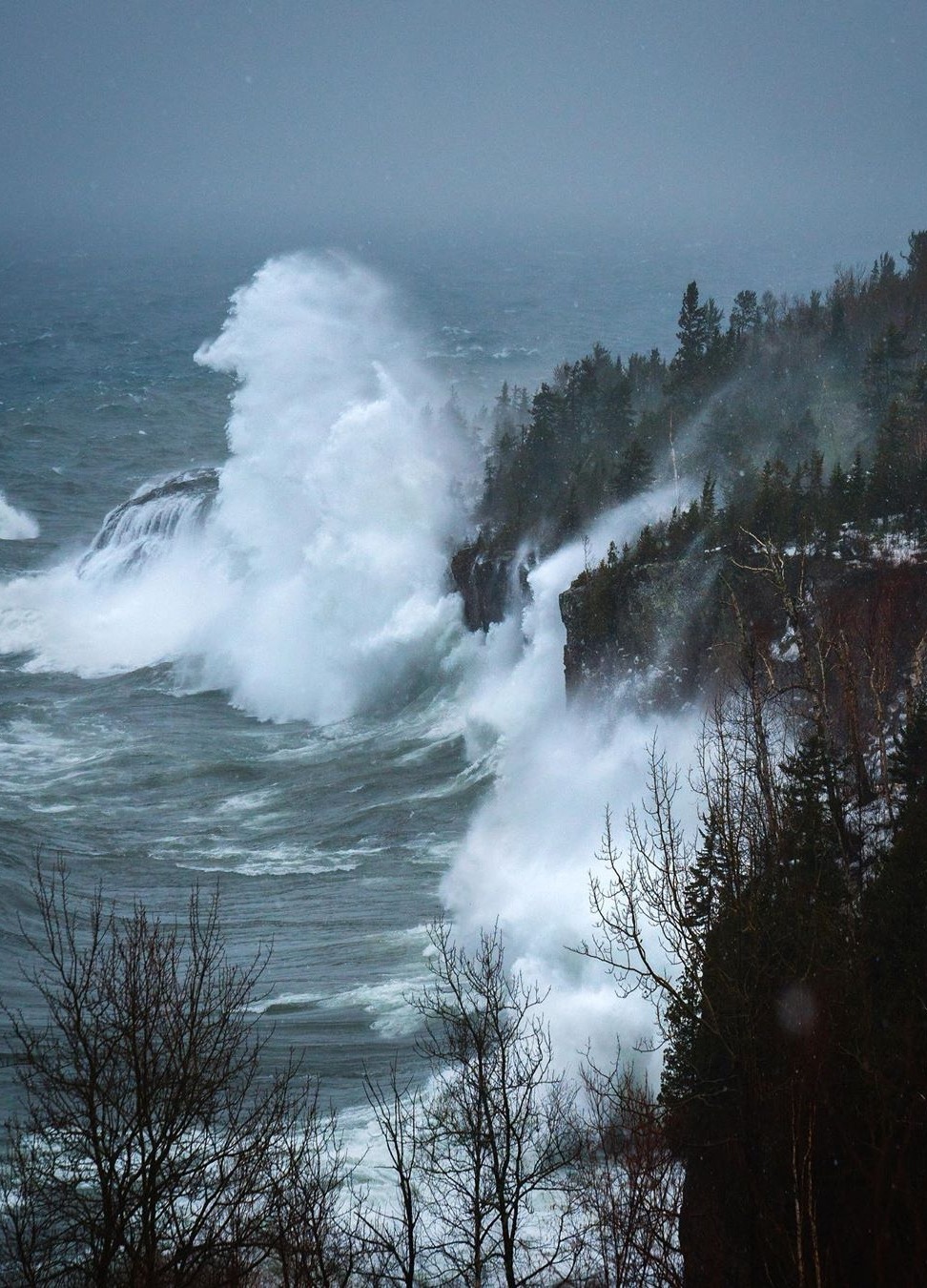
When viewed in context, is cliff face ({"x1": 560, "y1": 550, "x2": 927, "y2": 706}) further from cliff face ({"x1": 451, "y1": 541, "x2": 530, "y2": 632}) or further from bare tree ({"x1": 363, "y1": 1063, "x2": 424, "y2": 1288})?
bare tree ({"x1": 363, "y1": 1063, "x2": 424, "y2": 1288})

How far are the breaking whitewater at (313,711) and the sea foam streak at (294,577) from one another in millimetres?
147

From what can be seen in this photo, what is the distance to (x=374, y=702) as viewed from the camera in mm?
48094

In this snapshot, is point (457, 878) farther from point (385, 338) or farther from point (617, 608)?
point (385, 338)

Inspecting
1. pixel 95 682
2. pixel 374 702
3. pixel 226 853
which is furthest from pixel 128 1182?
pixel 95 682

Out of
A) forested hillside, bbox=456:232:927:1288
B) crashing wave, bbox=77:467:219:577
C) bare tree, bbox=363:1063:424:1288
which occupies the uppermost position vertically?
crashing wave, bbox=77:467:219:577

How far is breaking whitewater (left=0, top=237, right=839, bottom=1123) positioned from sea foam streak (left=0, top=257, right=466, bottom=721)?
147 mm

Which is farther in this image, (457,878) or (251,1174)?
(457,878)

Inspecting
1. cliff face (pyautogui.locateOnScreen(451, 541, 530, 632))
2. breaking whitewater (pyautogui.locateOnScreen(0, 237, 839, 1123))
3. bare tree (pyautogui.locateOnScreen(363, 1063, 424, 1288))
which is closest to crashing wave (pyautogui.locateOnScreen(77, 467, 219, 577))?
breaking whitewater (pyautogui.locateOnScreen(0, 237, 839, 1123))

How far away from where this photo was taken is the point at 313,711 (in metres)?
47.4

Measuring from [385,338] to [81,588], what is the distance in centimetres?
4507

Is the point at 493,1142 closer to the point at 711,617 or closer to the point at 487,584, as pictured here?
the point at 711,617

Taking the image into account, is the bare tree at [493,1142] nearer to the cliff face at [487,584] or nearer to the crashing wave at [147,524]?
the cliff face at [487,584]

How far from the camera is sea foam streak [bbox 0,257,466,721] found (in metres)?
50.4

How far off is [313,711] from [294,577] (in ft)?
38.6
